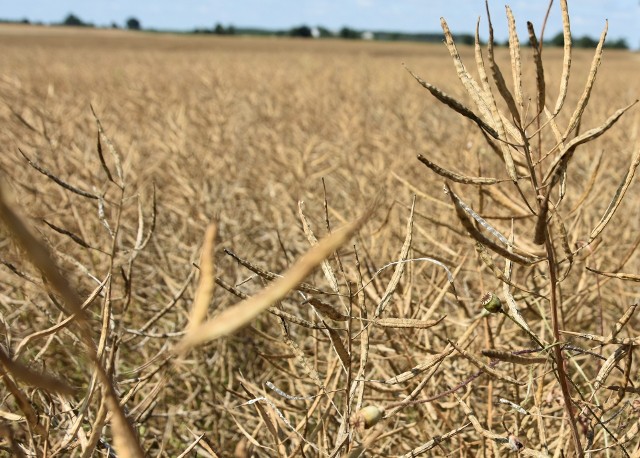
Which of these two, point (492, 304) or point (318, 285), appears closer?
point (492, 304)

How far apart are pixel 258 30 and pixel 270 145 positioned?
60.0m

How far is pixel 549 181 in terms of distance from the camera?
45cm

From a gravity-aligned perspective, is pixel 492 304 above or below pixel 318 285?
above

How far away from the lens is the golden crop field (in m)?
0.44

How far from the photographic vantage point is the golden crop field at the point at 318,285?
17.2 inches

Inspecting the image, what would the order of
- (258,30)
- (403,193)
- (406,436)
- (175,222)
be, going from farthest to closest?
(258,30), (175,222), (403,193), (406,436)

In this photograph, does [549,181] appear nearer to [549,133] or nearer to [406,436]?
[406,436]

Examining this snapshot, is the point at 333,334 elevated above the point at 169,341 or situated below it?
above

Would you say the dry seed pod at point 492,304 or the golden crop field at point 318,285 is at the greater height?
the dry seed pod at point 492,304

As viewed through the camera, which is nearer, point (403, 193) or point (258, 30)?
point (403, 193)

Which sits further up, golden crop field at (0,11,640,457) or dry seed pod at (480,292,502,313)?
dry seed pod at (480,292,502,313)

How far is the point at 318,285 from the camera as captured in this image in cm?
174

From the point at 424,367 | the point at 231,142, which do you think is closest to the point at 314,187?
the point at 231,142

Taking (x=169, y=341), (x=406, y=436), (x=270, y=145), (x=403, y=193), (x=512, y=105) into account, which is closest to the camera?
(x=512, y=105)
